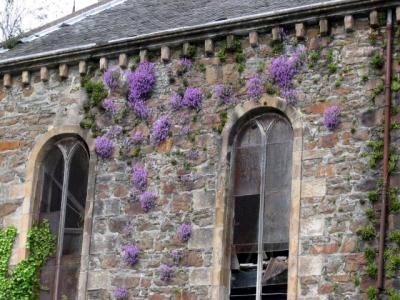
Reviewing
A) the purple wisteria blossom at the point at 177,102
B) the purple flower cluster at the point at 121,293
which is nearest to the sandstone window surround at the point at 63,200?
the purple flower cluster at the point at 121,293

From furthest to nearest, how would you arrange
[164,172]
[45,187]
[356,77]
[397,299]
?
[45,187] < [164,172] < [356,77] < [397,299]

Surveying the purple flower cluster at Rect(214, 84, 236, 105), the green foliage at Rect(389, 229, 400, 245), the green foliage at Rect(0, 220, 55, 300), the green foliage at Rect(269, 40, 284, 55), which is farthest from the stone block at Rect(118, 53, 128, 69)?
the green foliage at Rect(389, 229, 400, 245)

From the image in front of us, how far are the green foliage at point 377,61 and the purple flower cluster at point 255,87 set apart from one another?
6.17 ft

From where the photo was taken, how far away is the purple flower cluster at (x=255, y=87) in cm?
2094

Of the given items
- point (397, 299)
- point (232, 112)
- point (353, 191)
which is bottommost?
point (397, 299)

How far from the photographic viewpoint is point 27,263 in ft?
73.0

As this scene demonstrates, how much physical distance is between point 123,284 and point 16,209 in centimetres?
274

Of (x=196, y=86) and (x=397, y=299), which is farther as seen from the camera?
(x=196, y=86)

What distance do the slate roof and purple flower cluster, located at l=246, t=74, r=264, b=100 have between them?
1440 mm

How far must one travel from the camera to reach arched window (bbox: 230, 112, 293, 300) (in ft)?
66.2

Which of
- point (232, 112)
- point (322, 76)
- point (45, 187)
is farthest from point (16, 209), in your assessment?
point (322, 76)

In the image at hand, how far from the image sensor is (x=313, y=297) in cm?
1934

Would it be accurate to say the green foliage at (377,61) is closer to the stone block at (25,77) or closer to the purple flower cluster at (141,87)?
the purple flower cluster at (141,87)

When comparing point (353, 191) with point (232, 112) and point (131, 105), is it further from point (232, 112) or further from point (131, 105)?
point (131, 105)
